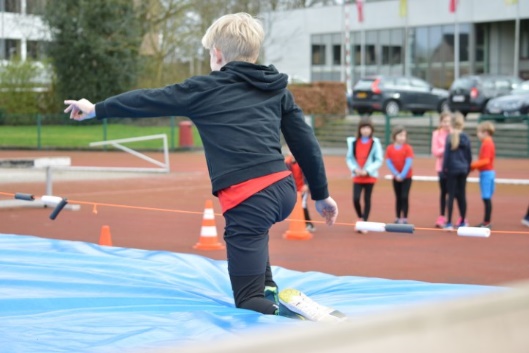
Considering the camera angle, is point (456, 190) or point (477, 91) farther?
point (477, 91)

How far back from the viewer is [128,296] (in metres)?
5.00

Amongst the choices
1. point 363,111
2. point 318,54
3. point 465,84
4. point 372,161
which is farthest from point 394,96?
point 318,54

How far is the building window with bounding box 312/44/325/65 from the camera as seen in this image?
57500mm

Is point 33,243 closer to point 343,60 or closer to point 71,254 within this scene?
point 71,254

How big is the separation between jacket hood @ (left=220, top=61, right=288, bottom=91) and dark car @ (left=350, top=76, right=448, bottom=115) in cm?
3066

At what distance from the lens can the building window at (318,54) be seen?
189ft

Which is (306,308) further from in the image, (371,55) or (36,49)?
(371,55)

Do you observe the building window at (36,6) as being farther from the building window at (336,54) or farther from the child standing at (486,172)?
the child standing at (486,172)

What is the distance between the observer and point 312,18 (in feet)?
189

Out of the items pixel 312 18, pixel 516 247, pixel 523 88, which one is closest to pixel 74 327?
pixel 516 247

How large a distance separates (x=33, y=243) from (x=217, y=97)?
3439mm

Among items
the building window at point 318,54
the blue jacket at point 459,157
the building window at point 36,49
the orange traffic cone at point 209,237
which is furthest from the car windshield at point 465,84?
the building window at point 318,54

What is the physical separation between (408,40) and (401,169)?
4267 centimetres

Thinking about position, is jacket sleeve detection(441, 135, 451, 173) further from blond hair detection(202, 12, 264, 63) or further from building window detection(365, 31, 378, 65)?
building window detection(365, 31, 378, 65)
